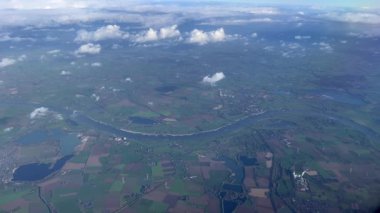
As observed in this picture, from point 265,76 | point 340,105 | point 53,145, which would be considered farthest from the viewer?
point 265,76

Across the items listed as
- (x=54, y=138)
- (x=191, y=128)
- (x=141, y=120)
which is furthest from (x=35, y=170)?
(x=191, y=128)

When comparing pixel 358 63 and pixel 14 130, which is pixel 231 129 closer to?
pixel 14 130

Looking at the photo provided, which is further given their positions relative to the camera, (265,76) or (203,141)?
(265,76)

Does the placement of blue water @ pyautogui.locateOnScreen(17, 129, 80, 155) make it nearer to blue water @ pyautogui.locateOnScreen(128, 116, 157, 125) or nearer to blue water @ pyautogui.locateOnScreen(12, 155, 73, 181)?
blue water @ pyautogui.locateOnScreen(12, 155, 73, 181)

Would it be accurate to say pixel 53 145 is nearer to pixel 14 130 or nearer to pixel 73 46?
pixel 14 130

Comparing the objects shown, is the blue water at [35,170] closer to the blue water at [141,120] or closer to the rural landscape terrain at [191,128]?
the rural landscape terrain at [191,128]

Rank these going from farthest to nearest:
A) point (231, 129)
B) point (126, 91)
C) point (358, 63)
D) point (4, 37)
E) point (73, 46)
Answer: point (4, 37) → point (73, 46) → point (358, 63) → point (126, 91) → point (231, 129)

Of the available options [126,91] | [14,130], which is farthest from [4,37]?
[14,130]

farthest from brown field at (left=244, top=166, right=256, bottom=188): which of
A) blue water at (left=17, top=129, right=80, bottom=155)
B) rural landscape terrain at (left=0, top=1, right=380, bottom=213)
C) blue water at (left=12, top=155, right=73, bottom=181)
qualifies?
blue water at (left=17, top=129, right=80, bottom=155)
